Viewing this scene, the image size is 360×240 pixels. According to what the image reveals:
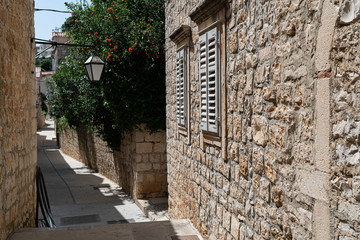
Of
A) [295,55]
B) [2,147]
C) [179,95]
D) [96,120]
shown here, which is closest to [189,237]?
[179,95]

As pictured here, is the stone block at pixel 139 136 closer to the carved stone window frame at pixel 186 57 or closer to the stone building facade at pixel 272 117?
the carved stone window frame at pixel 186 57

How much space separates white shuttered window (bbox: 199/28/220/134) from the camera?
4.16 m

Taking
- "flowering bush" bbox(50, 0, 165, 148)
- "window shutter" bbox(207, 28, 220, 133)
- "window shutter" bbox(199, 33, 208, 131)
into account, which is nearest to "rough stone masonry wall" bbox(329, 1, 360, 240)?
"window shutter" bbox(207, 28, 220, 133)

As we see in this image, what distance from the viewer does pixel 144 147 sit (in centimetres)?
949

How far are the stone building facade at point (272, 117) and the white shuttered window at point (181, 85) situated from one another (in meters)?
0.04

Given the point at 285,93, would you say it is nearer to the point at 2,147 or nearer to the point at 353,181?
the point at 353,181

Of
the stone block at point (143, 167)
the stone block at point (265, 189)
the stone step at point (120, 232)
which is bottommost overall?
the stone step at point (120, 232)

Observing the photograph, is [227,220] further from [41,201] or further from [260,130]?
[41,201]

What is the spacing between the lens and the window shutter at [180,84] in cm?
564

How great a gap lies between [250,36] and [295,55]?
0.84 m

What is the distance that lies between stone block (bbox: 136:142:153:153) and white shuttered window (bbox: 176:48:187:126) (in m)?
3.51

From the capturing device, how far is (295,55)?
260cm

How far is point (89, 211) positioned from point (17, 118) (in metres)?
4.30

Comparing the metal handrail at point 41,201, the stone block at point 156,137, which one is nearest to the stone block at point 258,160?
the metal handrail at point 41,201
